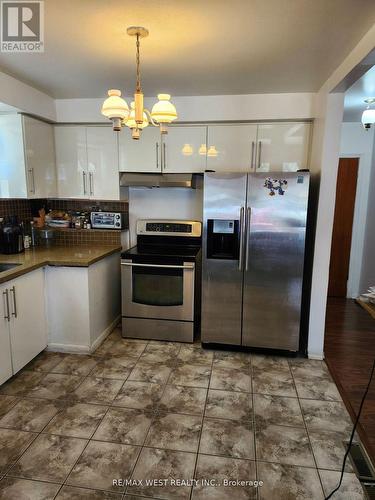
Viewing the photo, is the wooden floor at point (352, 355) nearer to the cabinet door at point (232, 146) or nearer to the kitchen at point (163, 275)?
the kitchen at point (163, 275)

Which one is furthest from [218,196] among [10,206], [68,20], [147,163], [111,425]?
[10,206]

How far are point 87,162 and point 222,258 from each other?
1725 mm

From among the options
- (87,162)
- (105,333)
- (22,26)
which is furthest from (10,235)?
(22,26)

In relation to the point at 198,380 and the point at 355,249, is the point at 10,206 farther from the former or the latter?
the point at 355,249

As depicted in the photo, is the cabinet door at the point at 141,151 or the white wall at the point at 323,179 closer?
the white wall at the point at 323,179

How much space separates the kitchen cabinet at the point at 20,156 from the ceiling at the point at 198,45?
0.38 meters

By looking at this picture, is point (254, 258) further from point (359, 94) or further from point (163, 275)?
point (359, 94)

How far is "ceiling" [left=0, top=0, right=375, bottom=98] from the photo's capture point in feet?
5.30

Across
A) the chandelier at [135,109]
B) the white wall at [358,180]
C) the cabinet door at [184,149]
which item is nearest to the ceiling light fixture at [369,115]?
the white wall at [358,180]

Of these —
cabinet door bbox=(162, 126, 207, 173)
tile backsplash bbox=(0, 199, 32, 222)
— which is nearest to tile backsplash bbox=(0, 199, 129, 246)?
tile backsplash bbox=(0, 199, 32, 222)

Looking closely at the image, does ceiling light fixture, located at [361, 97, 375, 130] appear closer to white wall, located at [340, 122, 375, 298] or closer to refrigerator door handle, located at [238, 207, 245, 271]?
white wall, located at [340, 122, 375, 298]

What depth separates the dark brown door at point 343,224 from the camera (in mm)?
4453

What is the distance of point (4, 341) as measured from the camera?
92.9 inches

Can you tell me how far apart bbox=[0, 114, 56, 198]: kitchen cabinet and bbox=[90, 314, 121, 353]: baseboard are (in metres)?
1.48
